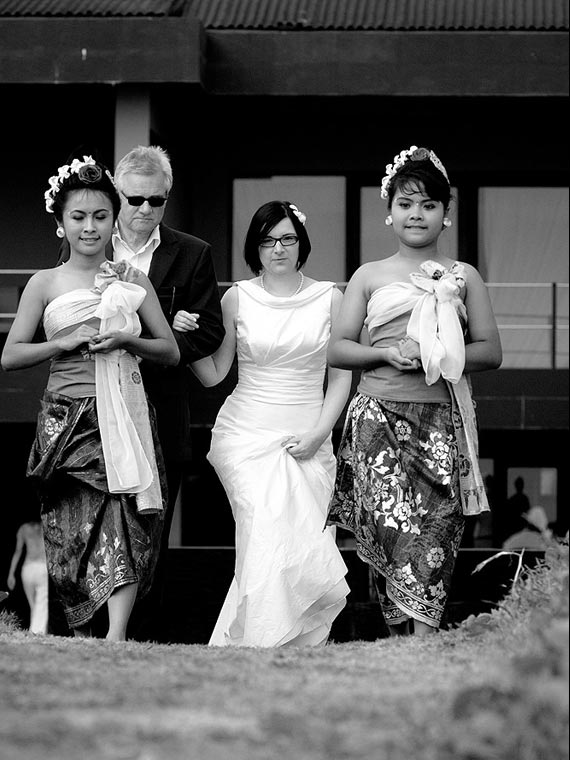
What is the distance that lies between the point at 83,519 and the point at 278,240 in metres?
1.42

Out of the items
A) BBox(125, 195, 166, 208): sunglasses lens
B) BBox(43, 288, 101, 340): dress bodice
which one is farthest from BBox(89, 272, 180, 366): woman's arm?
BBox(125, 195, 166, 208): sunglasses lens

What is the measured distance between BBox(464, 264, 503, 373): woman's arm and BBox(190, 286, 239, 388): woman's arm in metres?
1.05

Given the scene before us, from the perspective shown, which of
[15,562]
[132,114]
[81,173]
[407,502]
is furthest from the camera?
[15,562]

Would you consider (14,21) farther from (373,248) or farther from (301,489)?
(301,489)

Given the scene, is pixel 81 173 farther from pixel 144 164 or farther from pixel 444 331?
pixel 444 331

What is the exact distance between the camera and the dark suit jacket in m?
5.45

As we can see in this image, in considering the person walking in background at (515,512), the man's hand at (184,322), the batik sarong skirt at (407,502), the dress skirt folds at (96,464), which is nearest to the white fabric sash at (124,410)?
the dress skirt folds at (96,464)

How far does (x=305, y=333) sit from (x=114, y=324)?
0.95 metres

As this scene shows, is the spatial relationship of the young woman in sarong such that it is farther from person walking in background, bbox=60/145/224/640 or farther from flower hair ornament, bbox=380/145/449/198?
flower hair ornament, bbox=380/145/449/198

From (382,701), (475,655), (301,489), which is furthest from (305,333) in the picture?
(382,701)

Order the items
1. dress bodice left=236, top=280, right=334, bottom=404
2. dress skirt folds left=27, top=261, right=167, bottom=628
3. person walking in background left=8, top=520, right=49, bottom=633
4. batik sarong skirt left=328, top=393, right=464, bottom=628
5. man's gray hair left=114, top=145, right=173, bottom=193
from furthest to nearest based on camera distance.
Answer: person walking in background left=8, top=520, right=49, bottom=633 < dress bodice left=236, top=280, right=334, bottom=404 < man's gray hair left=114, top=145, right=173, bottom=193 < dress skirt folds left=27, top=261, right=167, bottom=628 < batik sarong skirt left=328, top=393, right=464, bottom=628

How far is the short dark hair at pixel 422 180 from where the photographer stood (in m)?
5.03

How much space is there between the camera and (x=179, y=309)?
5551 millimetres

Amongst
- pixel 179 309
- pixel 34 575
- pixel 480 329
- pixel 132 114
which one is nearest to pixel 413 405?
pixel 480 329
